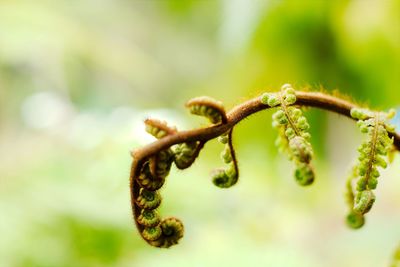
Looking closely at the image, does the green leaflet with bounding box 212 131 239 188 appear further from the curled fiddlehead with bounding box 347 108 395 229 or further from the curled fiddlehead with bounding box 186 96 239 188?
the curled fiddlehead with bounding box 347 108 395 229

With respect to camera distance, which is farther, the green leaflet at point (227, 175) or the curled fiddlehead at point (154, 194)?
the green leaflet at point (227, 175)

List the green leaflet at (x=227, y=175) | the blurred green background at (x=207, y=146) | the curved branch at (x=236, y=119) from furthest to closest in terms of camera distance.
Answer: the blurred green background at (x=207, y=146), the green leaflet at (x=227, y=175), the curved branch at (x=236, y=119)

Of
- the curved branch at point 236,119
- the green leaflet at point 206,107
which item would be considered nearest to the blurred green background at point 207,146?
the curved branch at point 236,119

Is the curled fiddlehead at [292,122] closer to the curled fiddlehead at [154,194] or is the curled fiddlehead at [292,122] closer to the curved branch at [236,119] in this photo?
the curved branch at [236,119]

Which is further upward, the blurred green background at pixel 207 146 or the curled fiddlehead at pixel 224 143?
the blurred green background at pixel 207 146

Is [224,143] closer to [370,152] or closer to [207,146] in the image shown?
[370,152]

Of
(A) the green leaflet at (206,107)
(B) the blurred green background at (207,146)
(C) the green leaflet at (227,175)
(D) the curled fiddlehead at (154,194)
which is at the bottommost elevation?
(D) the curled fiddlehead at (154,194)

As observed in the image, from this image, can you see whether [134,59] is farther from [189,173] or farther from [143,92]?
[189,173]

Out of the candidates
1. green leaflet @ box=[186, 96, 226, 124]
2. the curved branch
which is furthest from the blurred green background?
green leaflet @ box=[186, 96, 226, 124]
